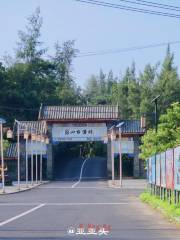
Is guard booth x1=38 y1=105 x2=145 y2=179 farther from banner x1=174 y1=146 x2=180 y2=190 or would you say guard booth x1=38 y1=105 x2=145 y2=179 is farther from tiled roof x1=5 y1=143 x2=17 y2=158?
banner x1=174 y1=146 x2=180 y2=190

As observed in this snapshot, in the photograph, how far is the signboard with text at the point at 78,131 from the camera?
71188 millimetres

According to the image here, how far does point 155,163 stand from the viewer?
30875 millimetres

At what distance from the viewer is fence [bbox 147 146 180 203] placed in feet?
72.9

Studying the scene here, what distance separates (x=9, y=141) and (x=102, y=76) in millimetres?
65716

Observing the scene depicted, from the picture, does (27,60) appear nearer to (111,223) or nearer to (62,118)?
(62,118)

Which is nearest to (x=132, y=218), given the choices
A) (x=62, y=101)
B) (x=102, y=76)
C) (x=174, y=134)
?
(x=174, y=134)

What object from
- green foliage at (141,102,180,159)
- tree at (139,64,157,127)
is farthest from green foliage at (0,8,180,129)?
green foliage at (141,102,180,159)

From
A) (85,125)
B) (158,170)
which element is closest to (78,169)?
(85,125)

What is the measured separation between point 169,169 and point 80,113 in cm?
4731

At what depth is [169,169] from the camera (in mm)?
24219

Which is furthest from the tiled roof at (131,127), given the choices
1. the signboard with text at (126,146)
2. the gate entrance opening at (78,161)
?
the gate entrance opening at (78,161)

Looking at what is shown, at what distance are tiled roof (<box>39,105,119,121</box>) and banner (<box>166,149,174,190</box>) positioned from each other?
4575 cm

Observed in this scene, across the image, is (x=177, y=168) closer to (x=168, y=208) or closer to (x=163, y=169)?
(x=168, y=208)

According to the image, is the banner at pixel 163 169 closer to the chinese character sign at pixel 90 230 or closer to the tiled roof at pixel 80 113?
the chinese character sign at pixel 90 230
